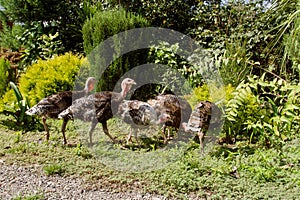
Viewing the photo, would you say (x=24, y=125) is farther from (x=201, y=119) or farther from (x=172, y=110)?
(x=201, y=119)

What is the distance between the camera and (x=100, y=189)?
3316 mm

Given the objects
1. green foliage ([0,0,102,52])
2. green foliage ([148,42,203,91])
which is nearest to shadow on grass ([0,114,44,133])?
green foliage ([148,42,203,91])

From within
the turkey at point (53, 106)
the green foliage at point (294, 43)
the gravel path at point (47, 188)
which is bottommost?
the gravel path at point (47, 188)

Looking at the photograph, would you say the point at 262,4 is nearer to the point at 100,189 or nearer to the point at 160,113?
the point at 160,113

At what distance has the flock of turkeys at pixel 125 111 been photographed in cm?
422

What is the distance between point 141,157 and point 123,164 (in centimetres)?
28

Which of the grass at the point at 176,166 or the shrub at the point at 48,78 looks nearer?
the grass at the point at 176,166

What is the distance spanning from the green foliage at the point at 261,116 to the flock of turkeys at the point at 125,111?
0.31 m

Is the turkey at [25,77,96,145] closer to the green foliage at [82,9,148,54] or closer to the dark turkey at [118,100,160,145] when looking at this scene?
the dark turkey at [118,100,160,145]

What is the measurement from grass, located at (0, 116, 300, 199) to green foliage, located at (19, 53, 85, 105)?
1136 millimetres

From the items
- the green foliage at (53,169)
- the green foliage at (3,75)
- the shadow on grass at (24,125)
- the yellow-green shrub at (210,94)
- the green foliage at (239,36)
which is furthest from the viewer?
the green foliage at (3,75)

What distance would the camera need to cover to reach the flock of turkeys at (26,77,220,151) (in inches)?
166

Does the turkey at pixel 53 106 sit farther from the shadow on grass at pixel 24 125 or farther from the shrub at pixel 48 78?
the shrub at pixel 48 78

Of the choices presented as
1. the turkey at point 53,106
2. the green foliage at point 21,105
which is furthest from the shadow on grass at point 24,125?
the turkey at point 53,106
